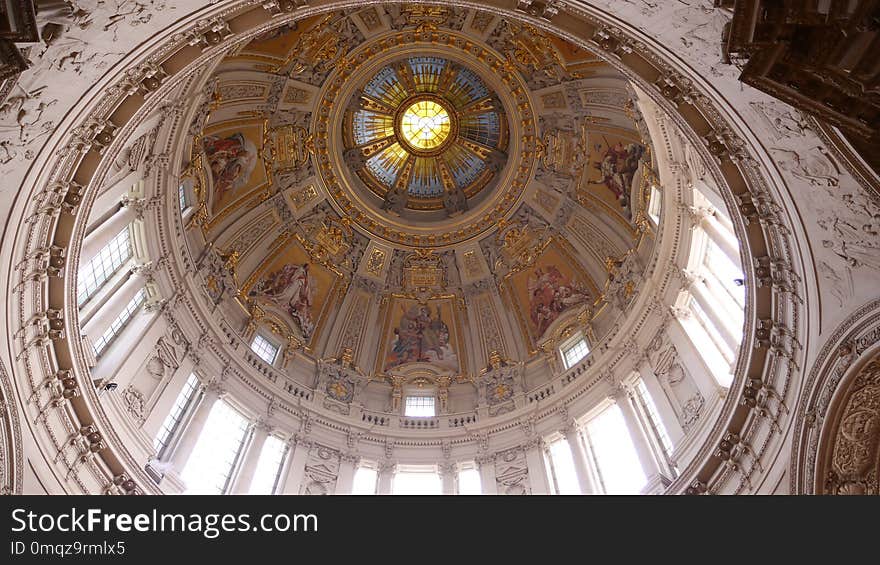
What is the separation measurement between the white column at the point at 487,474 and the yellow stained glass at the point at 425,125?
1678 centimetres

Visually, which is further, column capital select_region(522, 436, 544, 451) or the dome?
column capital select_region(522, 436, 544, 451)

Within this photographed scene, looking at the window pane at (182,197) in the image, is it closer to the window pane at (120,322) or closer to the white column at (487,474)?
the window pane at (120,322)

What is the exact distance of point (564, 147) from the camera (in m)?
29.7

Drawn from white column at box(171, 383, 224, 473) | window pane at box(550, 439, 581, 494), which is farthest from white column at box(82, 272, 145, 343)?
window pane at box(550, 439, 581, 494)

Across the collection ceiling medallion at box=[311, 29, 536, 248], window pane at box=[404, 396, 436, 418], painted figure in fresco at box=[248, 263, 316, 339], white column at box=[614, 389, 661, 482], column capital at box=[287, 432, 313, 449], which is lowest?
white column at box=[614, 389, 661, 482]

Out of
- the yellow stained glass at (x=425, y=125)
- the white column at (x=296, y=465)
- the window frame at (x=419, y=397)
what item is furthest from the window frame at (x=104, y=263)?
the yellow stained glass at (x=425, y=125)

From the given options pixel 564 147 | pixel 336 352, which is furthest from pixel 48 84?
pixel 564 147

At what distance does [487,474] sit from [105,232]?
14611 mm

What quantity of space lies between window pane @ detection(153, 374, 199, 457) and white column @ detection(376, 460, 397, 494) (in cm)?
711

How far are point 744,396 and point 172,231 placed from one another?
17.7 m

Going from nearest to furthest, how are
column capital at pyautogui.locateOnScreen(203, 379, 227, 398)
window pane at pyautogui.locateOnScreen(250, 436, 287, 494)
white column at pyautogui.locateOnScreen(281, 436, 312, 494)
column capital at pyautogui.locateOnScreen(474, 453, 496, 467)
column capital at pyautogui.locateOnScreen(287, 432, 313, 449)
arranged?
window pane at pyautogui.locateOnScreen(250, 436, 287, 494), white column at pyautogui.locateOnScreen(281, 436, 312, 494), column capital at pyautogui.locateOnScreen(203, 379, 227, 398), column capital at pyautogui.locateOnScreen(287, 432, 313, 449), column capital at pyautogui.locateOnScreen(474, 453, 496, 467)

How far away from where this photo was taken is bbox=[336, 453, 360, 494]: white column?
2309 centimetres

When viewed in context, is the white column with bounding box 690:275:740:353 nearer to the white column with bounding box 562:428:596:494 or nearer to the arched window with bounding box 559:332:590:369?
the white column with bounding box 562:428:596:494

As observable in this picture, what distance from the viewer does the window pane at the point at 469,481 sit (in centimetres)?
2359
